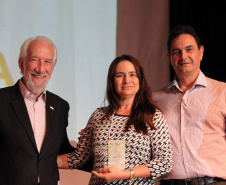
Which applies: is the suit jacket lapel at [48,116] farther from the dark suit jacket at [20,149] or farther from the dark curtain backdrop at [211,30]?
the dark curtain backdrop at [211,30]

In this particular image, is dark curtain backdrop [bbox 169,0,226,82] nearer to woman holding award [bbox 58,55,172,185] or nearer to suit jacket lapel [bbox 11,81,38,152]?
woman holding award [bbox 58,55,172,185]

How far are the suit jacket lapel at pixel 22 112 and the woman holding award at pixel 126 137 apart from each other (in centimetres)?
41

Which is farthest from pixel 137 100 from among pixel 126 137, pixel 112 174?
pixel 112 174

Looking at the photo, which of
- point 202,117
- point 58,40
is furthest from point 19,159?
point 58,40

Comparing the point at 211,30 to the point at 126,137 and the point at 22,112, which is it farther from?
the point at 22,112

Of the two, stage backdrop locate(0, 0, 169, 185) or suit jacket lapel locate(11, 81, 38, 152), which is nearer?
suit jacket lapel locate(11, 81, 38, 152)

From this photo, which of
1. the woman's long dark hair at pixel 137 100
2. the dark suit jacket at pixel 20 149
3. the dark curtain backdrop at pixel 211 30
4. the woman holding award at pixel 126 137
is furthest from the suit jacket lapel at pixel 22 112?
the dark curtain backdrop at pixel 211 30

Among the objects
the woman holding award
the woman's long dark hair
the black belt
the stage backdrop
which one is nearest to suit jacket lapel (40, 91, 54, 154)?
the woman holding award

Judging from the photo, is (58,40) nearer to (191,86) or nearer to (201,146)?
(191,86)

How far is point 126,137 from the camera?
2.48m

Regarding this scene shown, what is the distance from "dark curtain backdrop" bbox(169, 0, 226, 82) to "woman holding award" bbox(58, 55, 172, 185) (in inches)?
66.3

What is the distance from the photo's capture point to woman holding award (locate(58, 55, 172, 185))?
7.93ft

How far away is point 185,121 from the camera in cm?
284

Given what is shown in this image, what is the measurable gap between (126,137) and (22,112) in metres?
0.73
